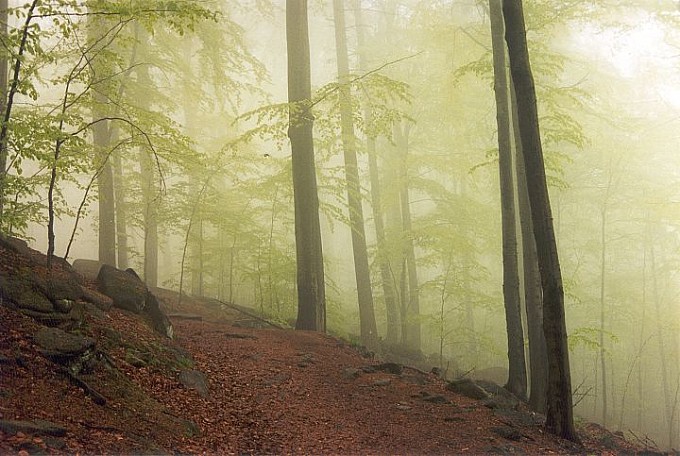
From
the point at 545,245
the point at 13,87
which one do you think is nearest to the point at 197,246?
the point at 13,87

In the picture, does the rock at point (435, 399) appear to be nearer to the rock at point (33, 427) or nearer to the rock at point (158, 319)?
the rock at point (158, 319)

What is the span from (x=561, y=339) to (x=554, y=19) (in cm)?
698

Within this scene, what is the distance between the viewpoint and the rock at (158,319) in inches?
322

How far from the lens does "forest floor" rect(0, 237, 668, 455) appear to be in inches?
169

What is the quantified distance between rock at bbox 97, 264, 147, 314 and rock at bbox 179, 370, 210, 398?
233 cm

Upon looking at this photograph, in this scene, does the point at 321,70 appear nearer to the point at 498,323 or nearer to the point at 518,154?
the point at 498,323

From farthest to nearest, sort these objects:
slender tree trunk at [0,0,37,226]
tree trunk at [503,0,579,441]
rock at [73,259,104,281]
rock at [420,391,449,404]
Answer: rock at [73,259,104,281] → rock at [420,391,449,404] → tree trunk at [503,0,579,441] → slender tree trunk at [0,0,37,226]

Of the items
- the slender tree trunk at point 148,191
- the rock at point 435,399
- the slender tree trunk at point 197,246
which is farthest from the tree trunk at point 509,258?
the slender tree trunk at point 148,191

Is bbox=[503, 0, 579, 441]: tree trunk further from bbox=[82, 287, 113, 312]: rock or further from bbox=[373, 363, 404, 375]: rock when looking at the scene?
bbox=[82, 287, 113, 312]: rock

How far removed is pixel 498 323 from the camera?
22.8 m

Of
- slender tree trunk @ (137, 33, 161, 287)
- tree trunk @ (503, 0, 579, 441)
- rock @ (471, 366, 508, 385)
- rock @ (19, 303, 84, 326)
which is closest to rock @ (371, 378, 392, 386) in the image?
tree trunk @ (503, 0, 579, 441)

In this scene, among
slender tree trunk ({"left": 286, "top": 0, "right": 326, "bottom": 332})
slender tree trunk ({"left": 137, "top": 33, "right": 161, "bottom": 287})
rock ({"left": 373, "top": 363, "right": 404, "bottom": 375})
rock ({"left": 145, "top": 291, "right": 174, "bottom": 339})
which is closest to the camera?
rock ({"left": 145, "top": 291, "right": 174, "bottom": 339})

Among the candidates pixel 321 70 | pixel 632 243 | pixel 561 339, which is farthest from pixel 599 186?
pixel 321 70

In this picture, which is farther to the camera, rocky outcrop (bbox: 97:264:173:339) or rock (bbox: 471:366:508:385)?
rock (bbox: 471:366:508:385)
